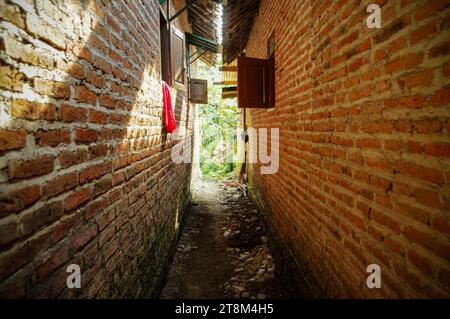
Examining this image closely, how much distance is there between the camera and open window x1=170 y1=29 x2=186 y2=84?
4473mm

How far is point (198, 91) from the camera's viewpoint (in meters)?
7.37

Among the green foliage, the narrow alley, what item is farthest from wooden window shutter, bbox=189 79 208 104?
the green foliage

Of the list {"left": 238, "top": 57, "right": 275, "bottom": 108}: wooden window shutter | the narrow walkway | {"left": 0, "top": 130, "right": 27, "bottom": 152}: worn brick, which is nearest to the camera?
{"left": 0, "top": 130, "right": 27, "bottom": 152}: worn brick

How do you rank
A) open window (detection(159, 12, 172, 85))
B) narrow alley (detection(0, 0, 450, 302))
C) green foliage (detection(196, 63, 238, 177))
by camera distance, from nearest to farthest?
narrow alley (detection(0, 0, 450, 302)) < open window (detection(159, 12, 172, 85)) < green foliage (detection(196, 63, 238, 177))

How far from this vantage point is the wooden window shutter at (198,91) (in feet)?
23.8

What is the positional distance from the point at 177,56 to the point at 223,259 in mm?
3781

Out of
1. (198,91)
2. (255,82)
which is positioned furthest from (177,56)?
(198,91)

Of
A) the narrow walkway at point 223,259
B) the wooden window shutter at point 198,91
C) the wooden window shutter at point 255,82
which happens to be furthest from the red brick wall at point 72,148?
the wooden window shutter at point 198,91

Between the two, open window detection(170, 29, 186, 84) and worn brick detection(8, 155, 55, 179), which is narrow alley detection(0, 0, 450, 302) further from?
open window detection(170, 29, 186, 84)

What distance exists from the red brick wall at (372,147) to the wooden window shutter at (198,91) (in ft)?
15.0

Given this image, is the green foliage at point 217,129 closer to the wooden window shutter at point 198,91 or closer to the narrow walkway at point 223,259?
the wooden window shutter at point 198,91

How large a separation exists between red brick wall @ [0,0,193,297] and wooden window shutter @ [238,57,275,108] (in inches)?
85.5

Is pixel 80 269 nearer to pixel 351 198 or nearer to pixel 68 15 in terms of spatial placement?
pixel 68 15

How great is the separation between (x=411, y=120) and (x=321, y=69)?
122cm
